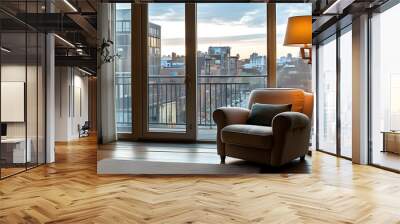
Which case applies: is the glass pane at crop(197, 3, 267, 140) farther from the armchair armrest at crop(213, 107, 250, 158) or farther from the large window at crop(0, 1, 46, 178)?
the large window at crop(0, 1, 46, 178)

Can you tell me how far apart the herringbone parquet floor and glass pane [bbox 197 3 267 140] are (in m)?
0.76

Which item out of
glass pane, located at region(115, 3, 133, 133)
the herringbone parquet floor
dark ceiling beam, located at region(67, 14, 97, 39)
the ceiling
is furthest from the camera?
dark ceiling beam, located at region(67, 14, 97, 39)

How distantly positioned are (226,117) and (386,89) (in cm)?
207

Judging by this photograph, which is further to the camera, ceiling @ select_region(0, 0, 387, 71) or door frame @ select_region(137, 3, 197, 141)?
ceiling @ select_region(0, 0, 387, 71)

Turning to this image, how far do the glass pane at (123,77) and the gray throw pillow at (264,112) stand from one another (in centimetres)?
121

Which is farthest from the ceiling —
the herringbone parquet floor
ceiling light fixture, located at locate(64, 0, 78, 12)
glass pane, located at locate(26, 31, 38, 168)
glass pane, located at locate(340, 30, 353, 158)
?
the herringbone parquet floor

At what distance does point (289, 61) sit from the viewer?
3520 mm

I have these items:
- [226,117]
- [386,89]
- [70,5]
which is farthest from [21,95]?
[386,89]

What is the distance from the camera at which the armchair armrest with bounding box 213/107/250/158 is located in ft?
11.5

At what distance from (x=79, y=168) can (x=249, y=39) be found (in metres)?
2.56

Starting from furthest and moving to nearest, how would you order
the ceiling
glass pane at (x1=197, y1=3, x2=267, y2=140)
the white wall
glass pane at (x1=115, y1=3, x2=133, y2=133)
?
the white wall
the ceiling
glass pane at (x1=115, y1=3, x2=133, y2=133)
glass pane at (x1=197, y1=3, x2=267, y2=140)

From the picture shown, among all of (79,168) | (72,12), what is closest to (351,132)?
(79,168)

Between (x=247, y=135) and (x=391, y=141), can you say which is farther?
(x=391, y=141)

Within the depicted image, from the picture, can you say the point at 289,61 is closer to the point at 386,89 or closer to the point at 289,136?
the point at 289,136
